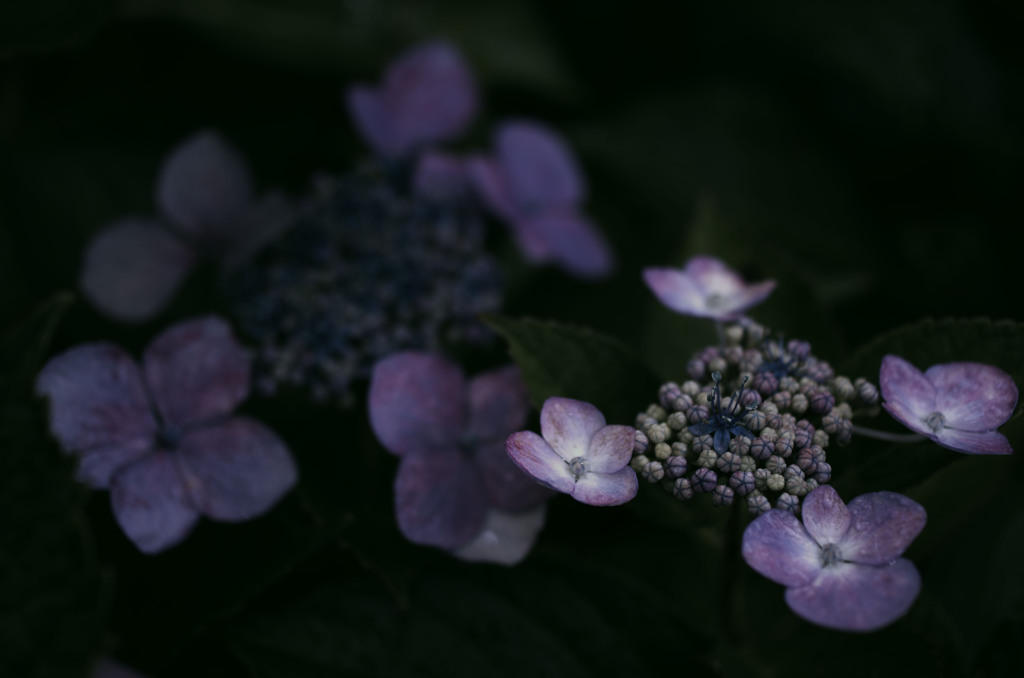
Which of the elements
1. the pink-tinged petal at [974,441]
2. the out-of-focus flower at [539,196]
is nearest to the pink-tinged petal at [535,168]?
the out-of-focus flower at [539,196]

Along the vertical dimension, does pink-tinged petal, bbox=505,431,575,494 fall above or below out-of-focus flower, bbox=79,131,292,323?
above

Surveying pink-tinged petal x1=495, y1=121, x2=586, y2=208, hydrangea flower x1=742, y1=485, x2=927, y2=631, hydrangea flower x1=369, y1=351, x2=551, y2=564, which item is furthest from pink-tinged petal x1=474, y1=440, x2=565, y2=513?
pink-tinged petal x1=495, y1=121, x2=586, y2=208

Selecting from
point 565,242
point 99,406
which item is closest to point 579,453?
point 99,406

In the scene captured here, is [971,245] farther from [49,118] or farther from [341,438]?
[49,118]

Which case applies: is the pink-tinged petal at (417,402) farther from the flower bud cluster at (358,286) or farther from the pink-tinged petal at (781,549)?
the pink-tinged petal at (781,549)

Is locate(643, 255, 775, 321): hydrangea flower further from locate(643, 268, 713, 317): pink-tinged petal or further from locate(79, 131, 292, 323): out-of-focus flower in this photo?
locate(79, 131, 292, 323): out-of-focus flower

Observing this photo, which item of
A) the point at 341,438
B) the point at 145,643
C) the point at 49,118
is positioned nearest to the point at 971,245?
the point at 341,438
